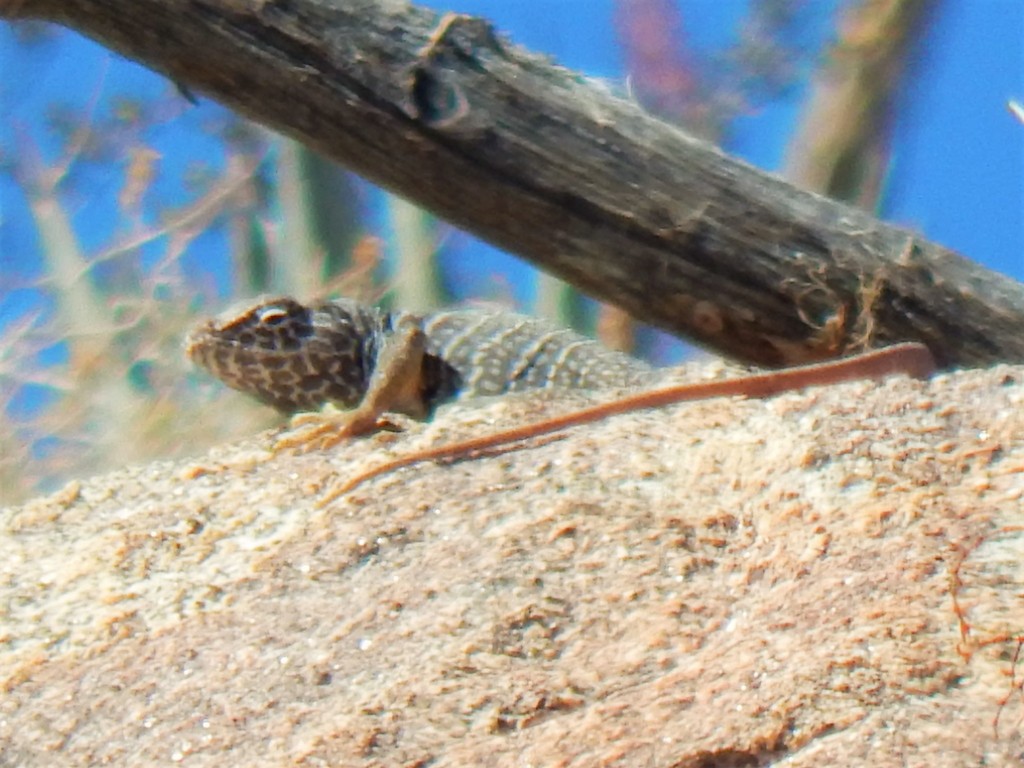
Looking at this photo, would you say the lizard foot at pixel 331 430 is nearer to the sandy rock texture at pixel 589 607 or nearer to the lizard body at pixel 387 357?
the lizard body at pixel 387 357

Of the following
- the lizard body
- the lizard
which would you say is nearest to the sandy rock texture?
the lizard

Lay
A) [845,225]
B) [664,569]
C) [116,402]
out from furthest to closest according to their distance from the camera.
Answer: [116,402] → [845,225] → [664,569]

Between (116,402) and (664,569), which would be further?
(116,402)

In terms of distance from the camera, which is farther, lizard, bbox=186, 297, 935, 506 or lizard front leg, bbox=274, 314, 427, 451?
lizard, bbox=186, 297, 935, 506

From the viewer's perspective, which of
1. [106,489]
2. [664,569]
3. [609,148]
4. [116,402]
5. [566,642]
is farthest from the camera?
[116,402]

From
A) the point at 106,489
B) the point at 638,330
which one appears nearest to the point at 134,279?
the point at 638,330

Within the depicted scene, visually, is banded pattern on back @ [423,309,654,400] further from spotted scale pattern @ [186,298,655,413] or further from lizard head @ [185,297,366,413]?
lizard head @ [185,297,366,413]

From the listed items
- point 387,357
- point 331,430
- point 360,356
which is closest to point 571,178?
point 331,430

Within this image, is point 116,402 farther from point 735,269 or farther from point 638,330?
point 735,269
